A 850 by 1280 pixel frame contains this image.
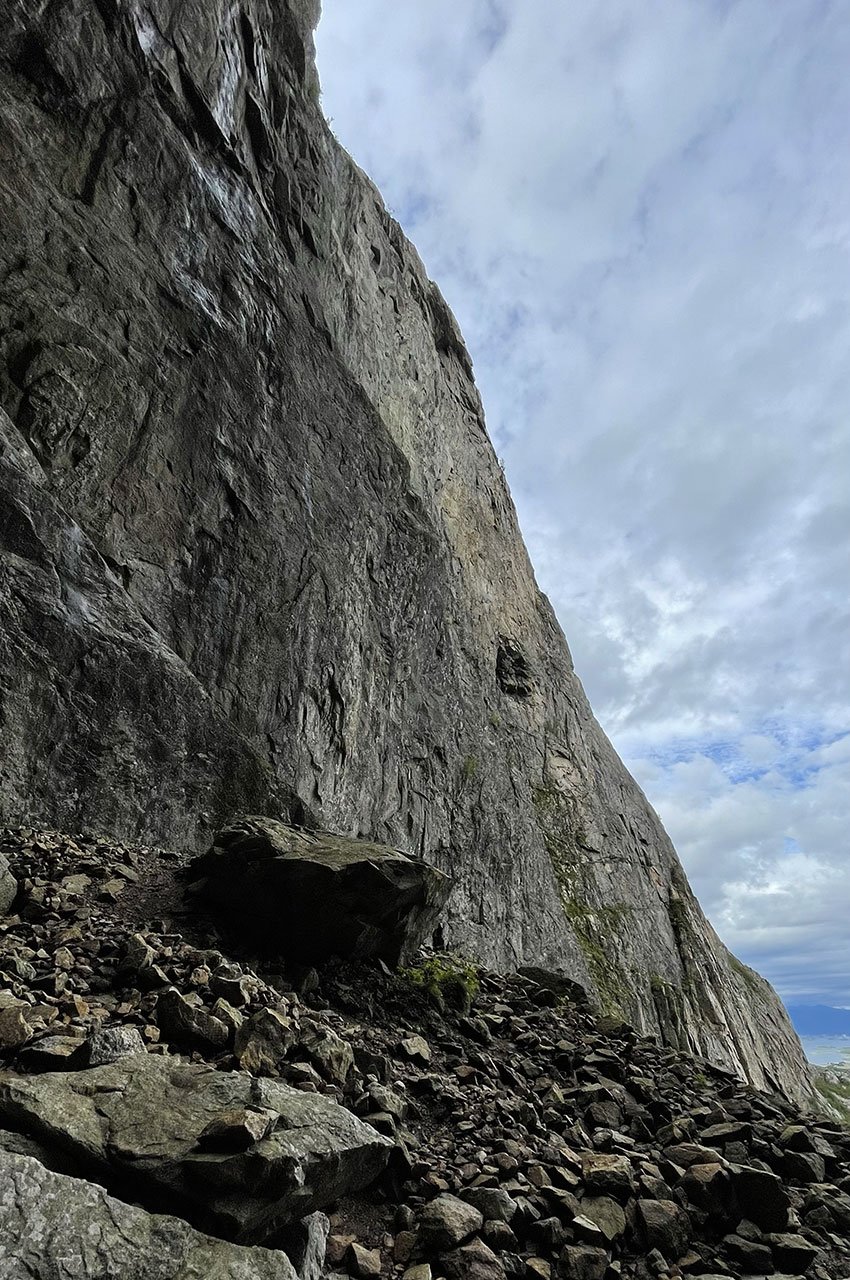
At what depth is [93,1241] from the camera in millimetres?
2977

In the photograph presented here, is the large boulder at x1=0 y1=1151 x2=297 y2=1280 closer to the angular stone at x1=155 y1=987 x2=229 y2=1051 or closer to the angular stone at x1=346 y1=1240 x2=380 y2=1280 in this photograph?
the angular stone at x1=346 y1=1240 x2=380 y2=1280

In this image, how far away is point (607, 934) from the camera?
2528 centimetres

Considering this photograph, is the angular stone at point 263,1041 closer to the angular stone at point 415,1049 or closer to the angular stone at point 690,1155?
the angular stone at point 415,1049

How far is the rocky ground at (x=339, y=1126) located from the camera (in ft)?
11.2

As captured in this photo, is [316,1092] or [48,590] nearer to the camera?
[316,1092]

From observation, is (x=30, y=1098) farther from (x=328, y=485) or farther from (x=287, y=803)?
(x=328, y=485)

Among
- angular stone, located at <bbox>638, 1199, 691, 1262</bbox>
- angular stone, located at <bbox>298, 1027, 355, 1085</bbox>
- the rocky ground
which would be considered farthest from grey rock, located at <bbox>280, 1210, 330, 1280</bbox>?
angular stone, located at <bbox>638, 1199, 691, 1262</bbox>

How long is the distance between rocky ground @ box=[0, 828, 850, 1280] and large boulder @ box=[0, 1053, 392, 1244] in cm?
1

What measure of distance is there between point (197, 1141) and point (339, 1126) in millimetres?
902

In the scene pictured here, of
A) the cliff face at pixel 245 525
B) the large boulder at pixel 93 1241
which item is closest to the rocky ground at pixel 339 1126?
the large boulder at pixel 93 1241

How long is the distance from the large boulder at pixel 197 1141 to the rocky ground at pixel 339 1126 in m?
0.01

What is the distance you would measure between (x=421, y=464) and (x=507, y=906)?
15.9 meters

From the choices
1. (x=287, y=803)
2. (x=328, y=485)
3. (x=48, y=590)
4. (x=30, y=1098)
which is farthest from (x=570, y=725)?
(x=30, y=1098)

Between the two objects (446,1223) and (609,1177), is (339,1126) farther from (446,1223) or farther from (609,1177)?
(609,1177)
